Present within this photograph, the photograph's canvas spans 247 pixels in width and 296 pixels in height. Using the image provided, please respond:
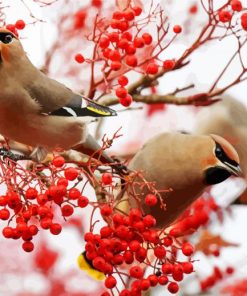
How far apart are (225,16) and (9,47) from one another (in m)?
0.27

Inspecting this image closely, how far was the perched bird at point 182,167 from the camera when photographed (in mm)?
808

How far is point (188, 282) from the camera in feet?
3.91

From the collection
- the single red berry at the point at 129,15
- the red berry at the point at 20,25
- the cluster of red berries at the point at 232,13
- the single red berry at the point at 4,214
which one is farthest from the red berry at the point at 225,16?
the single red berry at the point at 4,214

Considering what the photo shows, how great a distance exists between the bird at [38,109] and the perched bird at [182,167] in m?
0.11

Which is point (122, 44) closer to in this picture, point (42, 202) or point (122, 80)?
point (122, 80)

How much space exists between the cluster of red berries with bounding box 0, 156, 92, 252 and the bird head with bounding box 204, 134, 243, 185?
174 mm

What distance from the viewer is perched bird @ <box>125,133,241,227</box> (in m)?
0.81

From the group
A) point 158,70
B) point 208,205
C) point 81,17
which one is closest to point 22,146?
point 158,70

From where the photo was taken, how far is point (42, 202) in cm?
67

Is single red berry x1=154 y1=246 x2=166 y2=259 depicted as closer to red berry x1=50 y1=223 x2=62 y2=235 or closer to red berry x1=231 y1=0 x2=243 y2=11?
red berry x1=50 y1=223 x2=62 y2=235

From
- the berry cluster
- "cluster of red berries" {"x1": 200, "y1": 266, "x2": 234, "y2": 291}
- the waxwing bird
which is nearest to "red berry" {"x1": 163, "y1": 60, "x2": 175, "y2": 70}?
the berry cluster

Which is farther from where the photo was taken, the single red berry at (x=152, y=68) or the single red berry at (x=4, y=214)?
the single red berry at (x=152, y=68)

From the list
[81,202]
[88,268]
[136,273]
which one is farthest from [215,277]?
[81,202]

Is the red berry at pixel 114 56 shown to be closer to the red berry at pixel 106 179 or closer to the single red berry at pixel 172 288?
the red berry at pixel 106 179
